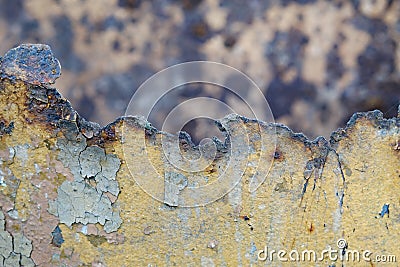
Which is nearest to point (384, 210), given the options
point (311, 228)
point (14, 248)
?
point (311, 228)

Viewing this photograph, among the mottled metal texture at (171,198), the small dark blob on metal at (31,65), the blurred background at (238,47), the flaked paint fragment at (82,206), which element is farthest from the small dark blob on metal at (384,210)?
the small dark blob on metal at (31,65)

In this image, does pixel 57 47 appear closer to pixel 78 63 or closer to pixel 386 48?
pixel 78 63

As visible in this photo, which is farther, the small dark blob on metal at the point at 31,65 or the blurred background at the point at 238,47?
the blurred background at the point at 238,47

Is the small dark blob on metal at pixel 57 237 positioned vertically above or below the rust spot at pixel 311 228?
below

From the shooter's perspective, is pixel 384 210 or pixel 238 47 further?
pixel 238 47

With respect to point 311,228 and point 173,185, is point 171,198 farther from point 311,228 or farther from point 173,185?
point 311,228

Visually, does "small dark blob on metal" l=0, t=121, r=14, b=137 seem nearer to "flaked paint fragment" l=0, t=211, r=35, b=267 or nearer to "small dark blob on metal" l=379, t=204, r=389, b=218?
"flaked paint fragment" l=0, t=211, r=35, b=267

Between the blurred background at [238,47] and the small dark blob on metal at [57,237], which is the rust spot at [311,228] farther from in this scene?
the small dark blob on metal at [57,237]
